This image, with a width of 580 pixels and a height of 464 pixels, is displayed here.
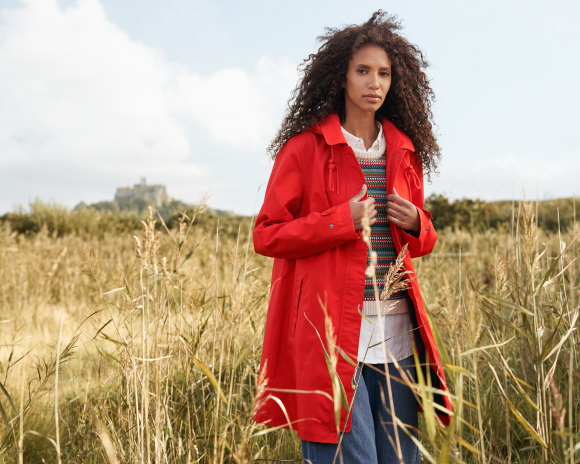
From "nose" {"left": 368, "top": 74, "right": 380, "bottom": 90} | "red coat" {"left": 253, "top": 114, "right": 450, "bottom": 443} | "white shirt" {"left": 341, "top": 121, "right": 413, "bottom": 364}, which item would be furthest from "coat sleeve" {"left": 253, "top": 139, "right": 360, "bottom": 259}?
"nose" {"left": 368, "top": 74, "right": 380, "bottom": 90}

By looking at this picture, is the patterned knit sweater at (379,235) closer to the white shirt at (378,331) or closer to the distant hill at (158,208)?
the white shirt at (378,331)

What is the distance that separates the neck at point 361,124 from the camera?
1963 mm

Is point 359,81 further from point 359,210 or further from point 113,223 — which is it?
point 113,223

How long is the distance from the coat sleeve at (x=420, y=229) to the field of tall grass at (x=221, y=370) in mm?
180

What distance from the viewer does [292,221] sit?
167 centimetres

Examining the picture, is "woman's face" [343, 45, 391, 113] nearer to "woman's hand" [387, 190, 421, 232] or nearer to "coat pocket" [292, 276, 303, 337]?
"woman's hand" [387, 190, 421, 232]

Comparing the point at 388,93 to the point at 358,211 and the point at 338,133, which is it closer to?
the point at 338,133

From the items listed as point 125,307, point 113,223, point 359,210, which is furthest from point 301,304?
point 113,223

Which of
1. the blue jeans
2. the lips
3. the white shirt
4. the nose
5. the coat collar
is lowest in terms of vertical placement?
the blue jeans

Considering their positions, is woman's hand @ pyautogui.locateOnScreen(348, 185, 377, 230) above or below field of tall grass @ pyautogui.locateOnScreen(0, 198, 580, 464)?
above

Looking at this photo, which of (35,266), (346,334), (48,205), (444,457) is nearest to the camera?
(444,457)

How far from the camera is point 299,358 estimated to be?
1.65m

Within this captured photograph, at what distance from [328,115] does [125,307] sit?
1188mm

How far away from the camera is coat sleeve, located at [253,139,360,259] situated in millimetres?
1618
